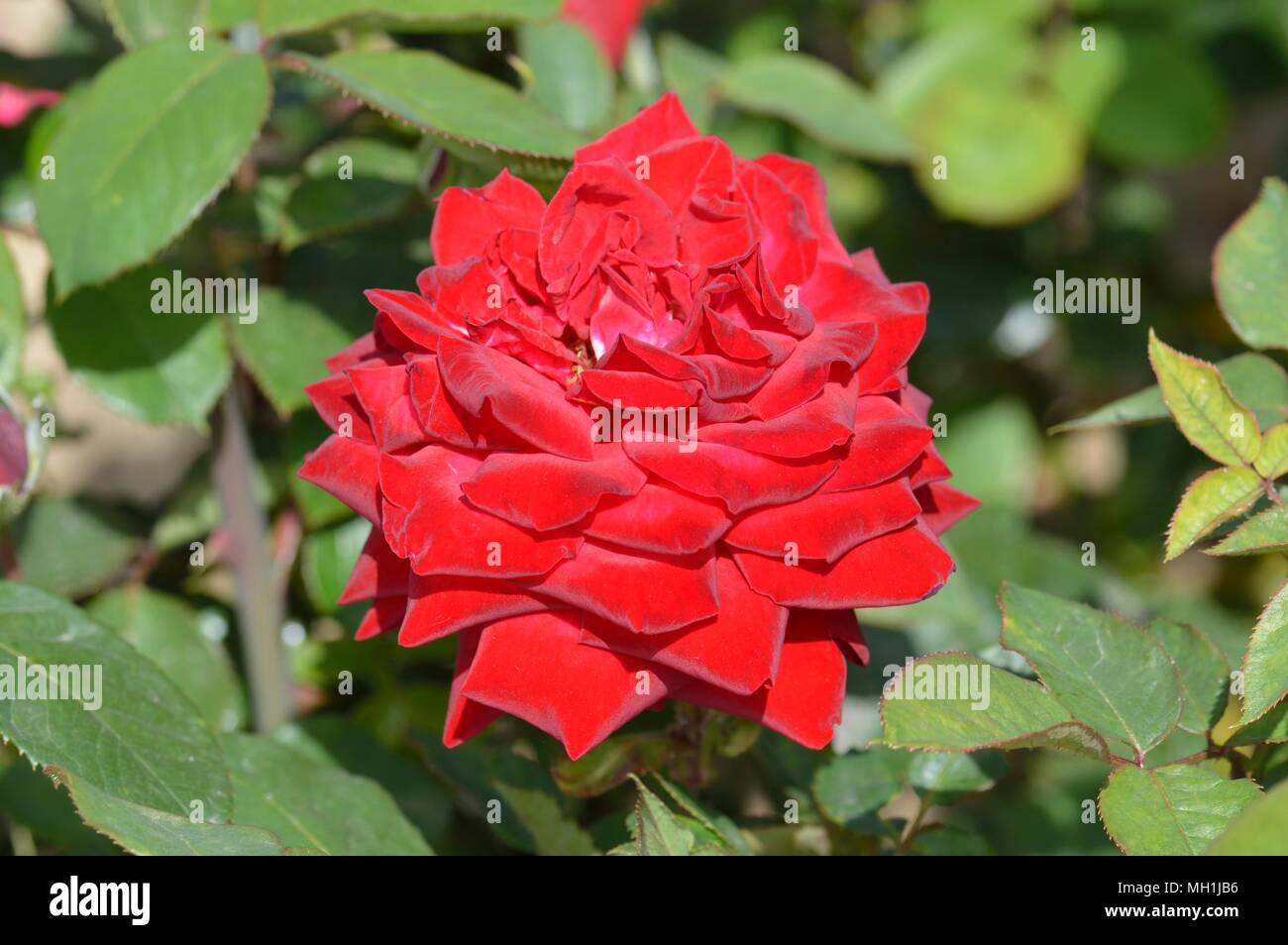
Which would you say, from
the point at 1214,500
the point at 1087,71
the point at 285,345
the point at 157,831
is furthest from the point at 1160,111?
the point at 157,831

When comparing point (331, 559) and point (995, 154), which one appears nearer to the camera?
point (331, 559)

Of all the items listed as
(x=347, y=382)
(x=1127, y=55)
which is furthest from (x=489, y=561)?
(x=1127, y=55)

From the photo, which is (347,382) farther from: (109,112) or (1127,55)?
(1127,55)

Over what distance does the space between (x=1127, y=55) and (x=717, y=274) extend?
0.83 m

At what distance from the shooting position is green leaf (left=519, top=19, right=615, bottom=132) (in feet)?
2.90

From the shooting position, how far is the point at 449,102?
702mm

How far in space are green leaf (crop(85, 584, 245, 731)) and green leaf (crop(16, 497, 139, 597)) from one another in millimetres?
25

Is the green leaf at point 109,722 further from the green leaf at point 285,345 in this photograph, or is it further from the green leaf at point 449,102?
the green leaf at point 449,102

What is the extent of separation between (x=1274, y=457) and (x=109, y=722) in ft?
1.85

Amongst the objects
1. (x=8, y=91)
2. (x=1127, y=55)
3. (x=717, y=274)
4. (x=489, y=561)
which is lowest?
(x=489, y=561)

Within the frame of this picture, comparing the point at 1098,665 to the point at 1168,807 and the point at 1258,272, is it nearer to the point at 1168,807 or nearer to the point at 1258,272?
the point at 1168,807

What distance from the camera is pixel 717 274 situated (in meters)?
0.58

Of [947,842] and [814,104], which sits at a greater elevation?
[814,104]

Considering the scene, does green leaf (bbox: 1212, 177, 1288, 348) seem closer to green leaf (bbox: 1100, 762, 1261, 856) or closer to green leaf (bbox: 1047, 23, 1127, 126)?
green leaf (bbox: 1100, 762, 1261, 856)
